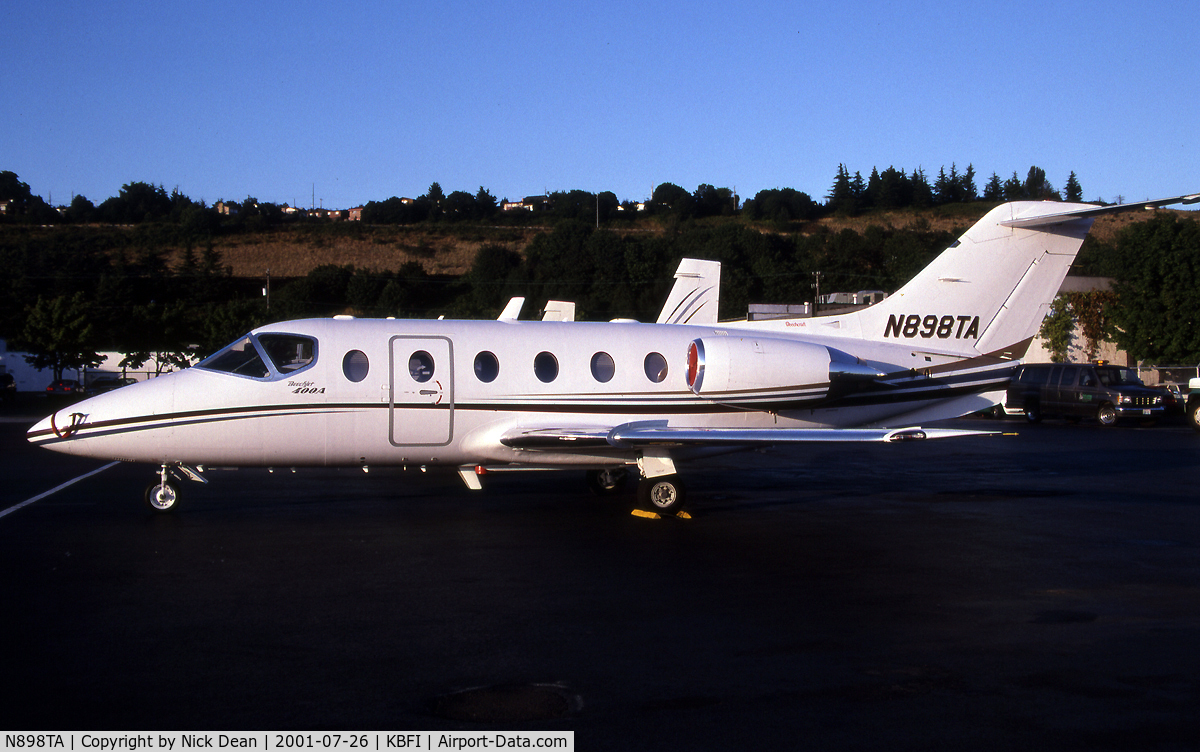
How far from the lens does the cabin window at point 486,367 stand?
13.4m

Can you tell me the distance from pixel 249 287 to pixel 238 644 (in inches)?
3268

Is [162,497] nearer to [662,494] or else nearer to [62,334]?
[662,494]

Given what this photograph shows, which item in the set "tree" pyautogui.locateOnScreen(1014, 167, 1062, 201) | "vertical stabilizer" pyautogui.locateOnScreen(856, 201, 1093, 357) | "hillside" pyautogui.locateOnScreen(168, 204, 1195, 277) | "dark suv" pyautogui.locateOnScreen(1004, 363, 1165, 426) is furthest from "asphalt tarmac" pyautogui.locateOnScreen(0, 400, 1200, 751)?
"tree" pyautogui.locateOnScreen(1014, 167, 1062, 201)

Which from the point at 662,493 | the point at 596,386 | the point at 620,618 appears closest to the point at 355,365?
the point at 596,386

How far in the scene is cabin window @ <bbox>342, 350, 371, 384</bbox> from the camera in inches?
511

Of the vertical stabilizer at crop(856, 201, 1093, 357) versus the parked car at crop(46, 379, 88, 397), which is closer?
the vertical stabilizer at crop(856, 201, 1093, 357)

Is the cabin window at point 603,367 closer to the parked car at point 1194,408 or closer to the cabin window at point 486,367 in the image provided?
the cabin window at point 486,367

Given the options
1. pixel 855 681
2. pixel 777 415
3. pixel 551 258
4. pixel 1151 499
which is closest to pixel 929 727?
pixel 855 681

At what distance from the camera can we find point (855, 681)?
20.1ft

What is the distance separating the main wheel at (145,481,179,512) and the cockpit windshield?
168cm

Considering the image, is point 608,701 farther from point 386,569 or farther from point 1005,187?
point 1005,187

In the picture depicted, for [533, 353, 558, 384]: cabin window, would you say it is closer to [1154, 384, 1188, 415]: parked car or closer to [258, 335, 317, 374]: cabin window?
[258, 335, 317, 374]: cabin window

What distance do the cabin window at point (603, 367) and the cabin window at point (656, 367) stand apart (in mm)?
500
